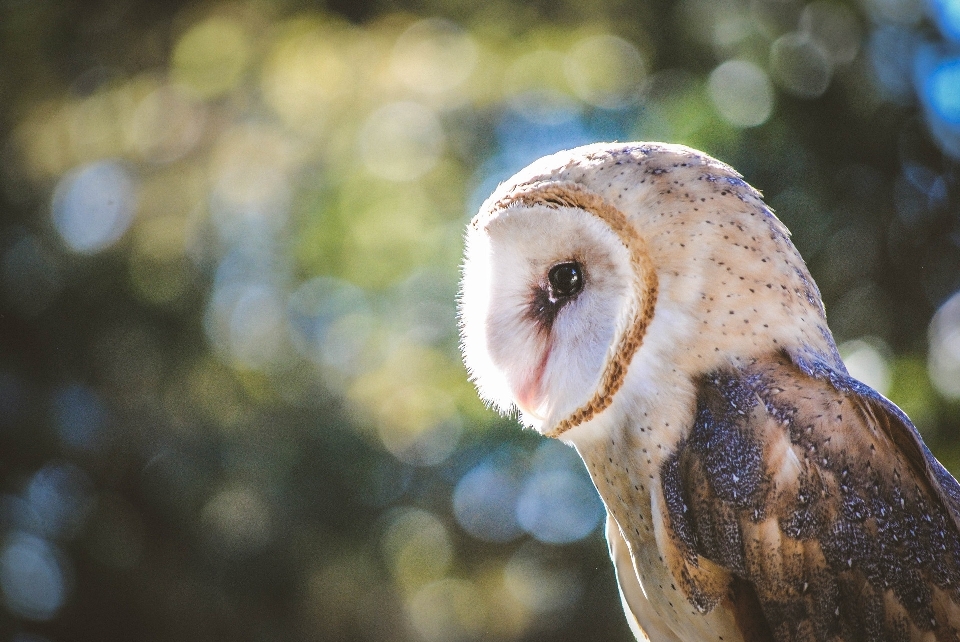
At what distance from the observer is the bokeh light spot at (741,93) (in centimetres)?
415

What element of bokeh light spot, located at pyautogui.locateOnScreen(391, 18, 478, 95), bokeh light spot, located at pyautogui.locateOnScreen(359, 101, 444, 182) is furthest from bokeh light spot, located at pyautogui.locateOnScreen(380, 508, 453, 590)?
bokeh light spot, located at pyautogui.locateOnScreen(391, 18, 478, 95)

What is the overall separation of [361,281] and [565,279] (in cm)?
287

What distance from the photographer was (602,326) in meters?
1.30

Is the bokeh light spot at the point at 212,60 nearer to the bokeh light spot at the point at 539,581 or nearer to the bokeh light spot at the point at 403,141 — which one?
the bokeh light spot at the point at 403,141

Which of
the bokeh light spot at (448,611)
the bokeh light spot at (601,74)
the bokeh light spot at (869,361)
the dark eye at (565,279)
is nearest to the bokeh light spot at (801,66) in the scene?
the bokeh light spot at (601,74)

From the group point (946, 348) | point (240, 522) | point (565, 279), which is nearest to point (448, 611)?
point (240, 522)

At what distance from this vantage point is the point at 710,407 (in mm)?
1266

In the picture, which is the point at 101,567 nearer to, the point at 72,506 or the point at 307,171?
the point at 72,506

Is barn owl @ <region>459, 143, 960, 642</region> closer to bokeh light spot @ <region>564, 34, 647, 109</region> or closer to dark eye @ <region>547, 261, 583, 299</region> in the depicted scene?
dark eye @ <region>547, 261, 583, 299</region>

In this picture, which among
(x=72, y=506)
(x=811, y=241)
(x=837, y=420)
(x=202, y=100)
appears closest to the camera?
(x=837, y=420)

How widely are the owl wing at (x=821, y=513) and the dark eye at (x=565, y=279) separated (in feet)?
1.00

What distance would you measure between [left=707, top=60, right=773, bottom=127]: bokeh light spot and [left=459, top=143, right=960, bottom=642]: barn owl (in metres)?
2.96

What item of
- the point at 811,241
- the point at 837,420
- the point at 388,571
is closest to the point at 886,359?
the point at 811,241

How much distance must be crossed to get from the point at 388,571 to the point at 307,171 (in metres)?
2.08
